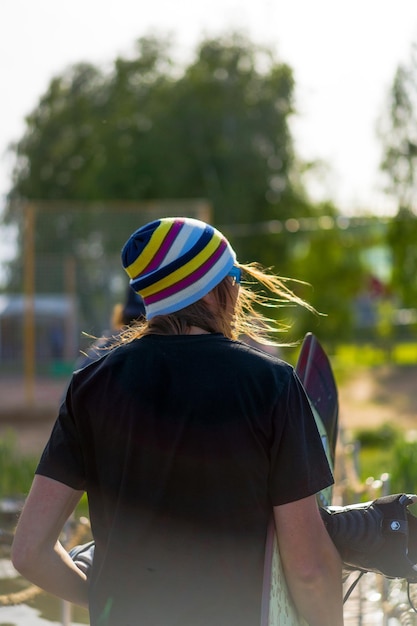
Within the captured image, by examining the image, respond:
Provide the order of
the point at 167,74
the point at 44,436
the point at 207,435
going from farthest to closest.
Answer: the point at 167,74 < the point at 44,436 < the point at 207,435

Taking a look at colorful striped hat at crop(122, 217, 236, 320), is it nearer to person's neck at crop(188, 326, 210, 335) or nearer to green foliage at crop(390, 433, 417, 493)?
person's neck at crop(188, 326, 210, 335)

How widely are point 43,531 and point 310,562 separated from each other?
0.48m

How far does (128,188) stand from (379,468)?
21.5 m

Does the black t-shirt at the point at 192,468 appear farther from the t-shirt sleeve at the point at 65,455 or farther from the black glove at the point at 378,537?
the black glove at the point at 378,537

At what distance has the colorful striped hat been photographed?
1.93 meters

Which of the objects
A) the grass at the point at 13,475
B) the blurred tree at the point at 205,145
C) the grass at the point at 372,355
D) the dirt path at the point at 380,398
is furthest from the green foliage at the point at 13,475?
the blurred tree at the point at 205,145

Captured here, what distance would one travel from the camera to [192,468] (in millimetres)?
1802

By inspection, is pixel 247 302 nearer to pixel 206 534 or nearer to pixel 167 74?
pixel 206 534

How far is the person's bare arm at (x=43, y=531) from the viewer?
1900mm

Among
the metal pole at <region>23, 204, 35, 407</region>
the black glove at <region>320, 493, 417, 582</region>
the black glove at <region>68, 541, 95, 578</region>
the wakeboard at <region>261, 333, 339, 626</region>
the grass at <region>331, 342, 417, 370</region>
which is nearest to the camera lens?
the black glove at <region>320, 493, 417, 582</region>

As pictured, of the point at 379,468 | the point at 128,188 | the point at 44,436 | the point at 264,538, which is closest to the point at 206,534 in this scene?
the point at 264,538

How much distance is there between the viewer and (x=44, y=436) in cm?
1270

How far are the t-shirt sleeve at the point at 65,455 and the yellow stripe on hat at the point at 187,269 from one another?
0.80 ft

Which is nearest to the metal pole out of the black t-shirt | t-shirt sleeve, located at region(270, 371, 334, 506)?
the black t-shirt
